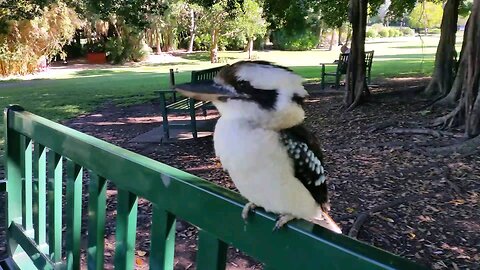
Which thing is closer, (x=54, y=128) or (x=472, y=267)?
(x=54, y=128)

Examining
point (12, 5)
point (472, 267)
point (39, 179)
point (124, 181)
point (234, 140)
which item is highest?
point (12, 5)

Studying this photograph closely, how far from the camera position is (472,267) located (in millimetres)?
3939

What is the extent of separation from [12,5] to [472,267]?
15.6 m

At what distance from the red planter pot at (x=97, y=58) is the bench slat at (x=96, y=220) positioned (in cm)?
3140

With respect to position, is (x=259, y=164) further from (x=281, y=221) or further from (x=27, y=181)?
(x=27, y=181)

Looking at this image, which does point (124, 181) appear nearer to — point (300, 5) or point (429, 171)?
Answer: point (429, 171)

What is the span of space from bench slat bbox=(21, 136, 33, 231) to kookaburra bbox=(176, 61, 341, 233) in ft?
4.89

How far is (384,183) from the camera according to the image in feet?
19.1

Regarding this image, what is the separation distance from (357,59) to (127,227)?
9.94 m

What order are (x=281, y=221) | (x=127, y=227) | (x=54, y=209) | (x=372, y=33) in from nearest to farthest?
(x=281, y=221), (x=127, y=227), (x=54, y=209), (x=372, y=33)

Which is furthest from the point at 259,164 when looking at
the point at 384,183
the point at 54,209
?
the point at 384,183

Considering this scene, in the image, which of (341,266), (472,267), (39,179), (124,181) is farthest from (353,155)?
(341,266)

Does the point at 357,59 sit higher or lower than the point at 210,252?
higher

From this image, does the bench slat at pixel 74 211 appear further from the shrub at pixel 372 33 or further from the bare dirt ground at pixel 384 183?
the shrub at pixel 372 33
